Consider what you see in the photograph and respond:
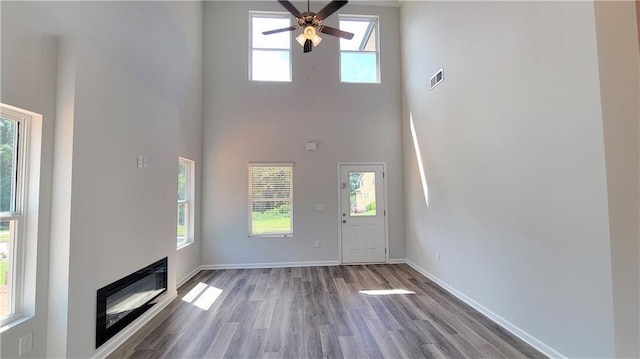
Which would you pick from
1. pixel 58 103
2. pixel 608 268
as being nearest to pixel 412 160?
pixel 608 268

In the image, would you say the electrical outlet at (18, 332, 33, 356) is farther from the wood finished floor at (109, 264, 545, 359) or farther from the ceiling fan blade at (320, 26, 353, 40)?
the ceiling fan blade at (320, 26, 353, 40)

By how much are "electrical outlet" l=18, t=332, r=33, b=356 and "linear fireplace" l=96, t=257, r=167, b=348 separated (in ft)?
1.55

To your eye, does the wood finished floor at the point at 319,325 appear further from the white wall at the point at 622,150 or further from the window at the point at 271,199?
the window at the point at 271,199

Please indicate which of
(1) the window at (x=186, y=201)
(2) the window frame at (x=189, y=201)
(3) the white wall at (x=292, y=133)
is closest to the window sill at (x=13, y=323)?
(1) the window at (x=186, y=201)

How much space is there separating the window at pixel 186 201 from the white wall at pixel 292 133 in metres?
0.40

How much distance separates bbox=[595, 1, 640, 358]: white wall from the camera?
5.78ft

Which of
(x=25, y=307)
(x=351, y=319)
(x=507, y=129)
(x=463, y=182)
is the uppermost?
(x=507, y=129)

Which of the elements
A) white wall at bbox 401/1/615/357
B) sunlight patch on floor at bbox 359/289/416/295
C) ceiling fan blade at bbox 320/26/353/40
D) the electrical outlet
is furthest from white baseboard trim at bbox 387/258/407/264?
the electrical outlet

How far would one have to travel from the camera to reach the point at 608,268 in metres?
1.92

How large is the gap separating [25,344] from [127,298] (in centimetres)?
93

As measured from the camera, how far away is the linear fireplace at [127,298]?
246 cm

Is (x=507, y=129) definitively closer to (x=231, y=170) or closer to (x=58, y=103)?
(x=58, y=103)

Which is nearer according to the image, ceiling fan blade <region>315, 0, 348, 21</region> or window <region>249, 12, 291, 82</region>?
ceiling fan blade <region>315, 0, 348, 21</region>

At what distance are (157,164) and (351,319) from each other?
2.98 m
